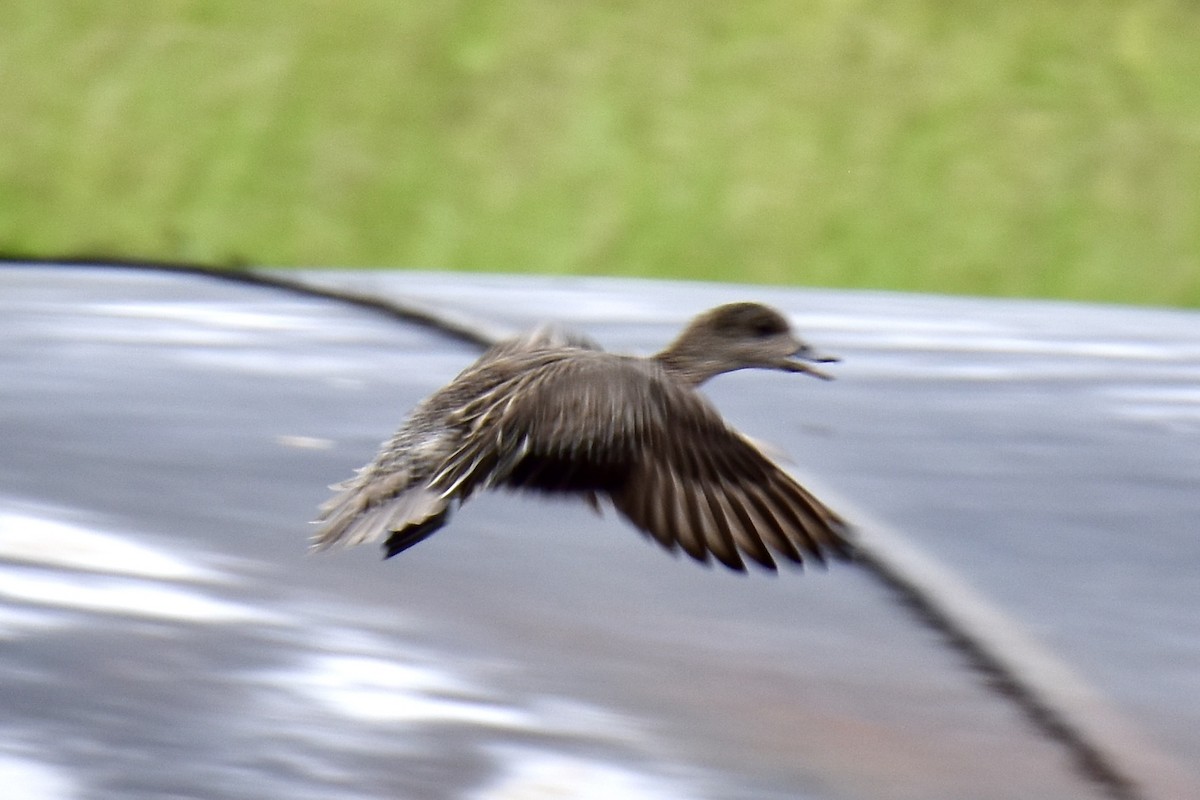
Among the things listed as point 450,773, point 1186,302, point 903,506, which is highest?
point 1186,302

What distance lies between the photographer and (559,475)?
2.66m

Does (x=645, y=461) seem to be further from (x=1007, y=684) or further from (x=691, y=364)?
(x=1007, y=684)

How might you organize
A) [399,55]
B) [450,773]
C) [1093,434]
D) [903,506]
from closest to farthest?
[450,773], [903,506], [1093,434], [399,55]

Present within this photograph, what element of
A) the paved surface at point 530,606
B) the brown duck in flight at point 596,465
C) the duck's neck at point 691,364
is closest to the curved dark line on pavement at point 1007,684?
the paved surface at point 530,606

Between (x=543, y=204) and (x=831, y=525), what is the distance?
9.52m

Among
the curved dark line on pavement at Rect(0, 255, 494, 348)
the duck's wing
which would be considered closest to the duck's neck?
the duck's wing

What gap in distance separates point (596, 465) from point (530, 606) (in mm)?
498

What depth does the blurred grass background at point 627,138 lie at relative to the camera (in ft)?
37.7

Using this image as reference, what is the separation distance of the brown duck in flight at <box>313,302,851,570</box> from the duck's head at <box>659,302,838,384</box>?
39cm

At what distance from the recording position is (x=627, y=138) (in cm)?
1254

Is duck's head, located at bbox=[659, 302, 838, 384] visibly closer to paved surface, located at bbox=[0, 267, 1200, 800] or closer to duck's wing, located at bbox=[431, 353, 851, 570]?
paved surface, located at bbox=[0, 267, 1200, 800]

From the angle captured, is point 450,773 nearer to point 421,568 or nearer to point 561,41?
point 421,568

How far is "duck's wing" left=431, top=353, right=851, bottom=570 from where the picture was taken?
2514mm

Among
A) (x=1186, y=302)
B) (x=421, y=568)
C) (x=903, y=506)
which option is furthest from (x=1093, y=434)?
(x=1186, y=302)
